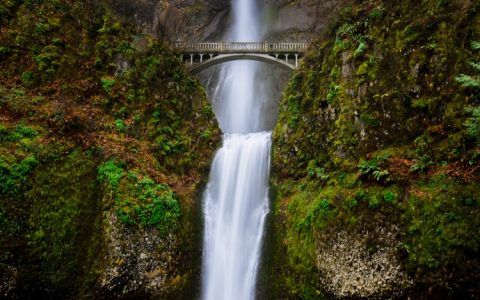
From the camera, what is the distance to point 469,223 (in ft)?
28.1

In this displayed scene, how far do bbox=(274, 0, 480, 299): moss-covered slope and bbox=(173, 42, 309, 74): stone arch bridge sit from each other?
7.60 metres

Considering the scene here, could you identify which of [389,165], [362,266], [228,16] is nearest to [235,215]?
[362,266]

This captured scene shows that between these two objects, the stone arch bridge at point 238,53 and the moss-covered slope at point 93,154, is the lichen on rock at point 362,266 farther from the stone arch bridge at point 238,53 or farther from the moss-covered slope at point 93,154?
the stone arch bridge at point 238,53

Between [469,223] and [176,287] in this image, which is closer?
[469,223]

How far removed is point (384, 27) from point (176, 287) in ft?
42.0

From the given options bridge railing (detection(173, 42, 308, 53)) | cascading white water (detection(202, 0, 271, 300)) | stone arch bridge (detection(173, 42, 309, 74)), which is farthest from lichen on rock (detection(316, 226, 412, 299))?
bridge railing (detection(173, 42, 308, 53))

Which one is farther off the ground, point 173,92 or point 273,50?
point 273,50

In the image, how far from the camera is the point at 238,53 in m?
23.1

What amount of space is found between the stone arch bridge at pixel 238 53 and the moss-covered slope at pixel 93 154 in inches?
161

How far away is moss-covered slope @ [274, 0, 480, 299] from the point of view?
351 inches

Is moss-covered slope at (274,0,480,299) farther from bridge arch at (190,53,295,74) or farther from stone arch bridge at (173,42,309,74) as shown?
bridge arch at (190,53,295,74)

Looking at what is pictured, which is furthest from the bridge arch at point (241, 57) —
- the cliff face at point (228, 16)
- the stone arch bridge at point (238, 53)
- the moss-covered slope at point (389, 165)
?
the moss-covered slope at point (389, 165)

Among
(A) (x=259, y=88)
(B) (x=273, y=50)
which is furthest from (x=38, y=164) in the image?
(A) (x=259, y=88)

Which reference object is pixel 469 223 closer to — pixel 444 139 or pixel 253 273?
pixel 444 139
